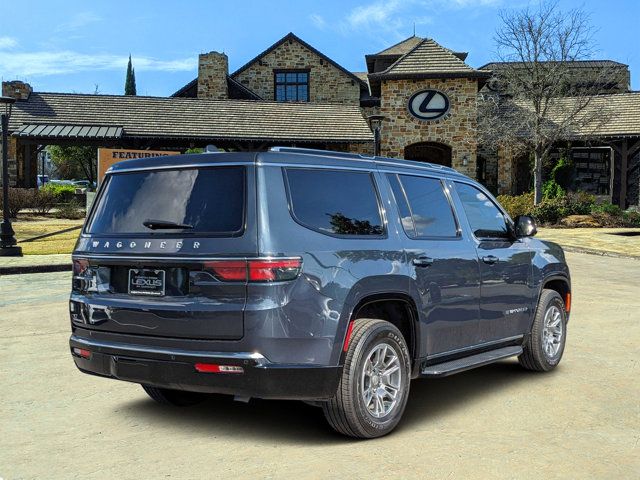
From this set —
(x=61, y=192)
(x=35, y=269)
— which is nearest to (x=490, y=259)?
(x=35, y=269)

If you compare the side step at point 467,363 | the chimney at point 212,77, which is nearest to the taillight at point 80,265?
the side step at point 467,363

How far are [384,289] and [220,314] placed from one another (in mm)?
1106

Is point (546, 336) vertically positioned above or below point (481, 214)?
below

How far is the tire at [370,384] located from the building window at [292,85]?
4129 centimetres

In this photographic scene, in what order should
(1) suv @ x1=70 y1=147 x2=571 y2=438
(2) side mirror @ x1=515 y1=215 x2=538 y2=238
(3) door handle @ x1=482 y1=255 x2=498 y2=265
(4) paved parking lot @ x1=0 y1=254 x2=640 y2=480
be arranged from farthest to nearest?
(2) side mirror @ x1=515 y1=215 x2=538 y2=238, (3) door handle @ x1=482 y1=255 x2=498 y2=265, (1) suv @ x1=70 y1=147 x2=571 y2=438, (4) paved parking lot @ x1=0 y1=254 x2=640 y2=480

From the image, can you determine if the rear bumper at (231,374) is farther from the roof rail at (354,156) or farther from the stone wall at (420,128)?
the stone wall at (420,128)

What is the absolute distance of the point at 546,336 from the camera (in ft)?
21.0

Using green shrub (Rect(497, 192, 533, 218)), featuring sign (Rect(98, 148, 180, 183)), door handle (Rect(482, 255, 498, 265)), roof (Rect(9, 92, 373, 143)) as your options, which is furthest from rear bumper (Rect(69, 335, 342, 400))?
roof (Rect(9, 92, 373, 143))

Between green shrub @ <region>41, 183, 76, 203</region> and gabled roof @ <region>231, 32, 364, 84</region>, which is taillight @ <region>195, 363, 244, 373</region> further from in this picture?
gabled roof @ <region>231, 32, 364, 84</region>

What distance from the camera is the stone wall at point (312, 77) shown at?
44156 millimetres

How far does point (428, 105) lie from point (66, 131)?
1806cm

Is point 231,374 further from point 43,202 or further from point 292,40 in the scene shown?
point 292,40

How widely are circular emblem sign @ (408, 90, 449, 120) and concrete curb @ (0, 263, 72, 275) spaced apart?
78.5 ft

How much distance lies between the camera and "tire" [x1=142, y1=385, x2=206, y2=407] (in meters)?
5.26
